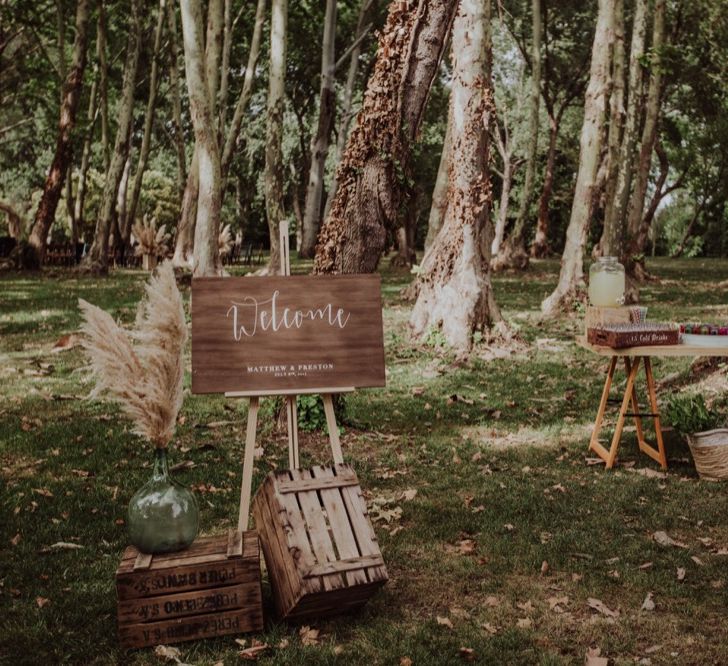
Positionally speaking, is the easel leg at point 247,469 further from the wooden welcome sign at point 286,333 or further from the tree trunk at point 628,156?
the tree trunk at point 628,156

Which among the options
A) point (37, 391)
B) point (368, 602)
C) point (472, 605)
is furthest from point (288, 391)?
point (37, 391)

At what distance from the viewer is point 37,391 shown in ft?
29.9

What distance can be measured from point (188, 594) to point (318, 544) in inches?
25.2

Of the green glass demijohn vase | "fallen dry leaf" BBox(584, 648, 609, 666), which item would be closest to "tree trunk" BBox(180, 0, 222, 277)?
the green glass demijohn vase

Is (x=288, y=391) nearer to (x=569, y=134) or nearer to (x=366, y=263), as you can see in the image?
(x=366, y=263)

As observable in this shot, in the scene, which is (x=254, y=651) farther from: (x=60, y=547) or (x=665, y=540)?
(x=665, y=540)

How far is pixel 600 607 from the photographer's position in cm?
444

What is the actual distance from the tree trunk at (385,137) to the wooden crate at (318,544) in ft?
10.7

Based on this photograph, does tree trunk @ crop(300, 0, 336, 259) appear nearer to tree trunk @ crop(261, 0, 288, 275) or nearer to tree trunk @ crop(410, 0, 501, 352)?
tree trunk @ crop(261, 0, 288, 275)

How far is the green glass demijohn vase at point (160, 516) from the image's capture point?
4082mm

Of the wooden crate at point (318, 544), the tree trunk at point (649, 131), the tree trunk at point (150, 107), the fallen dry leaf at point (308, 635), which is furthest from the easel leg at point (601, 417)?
the tree trunk at point (150, 107)

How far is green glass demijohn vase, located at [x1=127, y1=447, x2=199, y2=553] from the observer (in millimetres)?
4082

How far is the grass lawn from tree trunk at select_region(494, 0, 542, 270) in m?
16.7

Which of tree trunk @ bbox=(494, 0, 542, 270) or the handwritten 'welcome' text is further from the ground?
tree trunk @ bbox=(494, 0, 542, 270)
